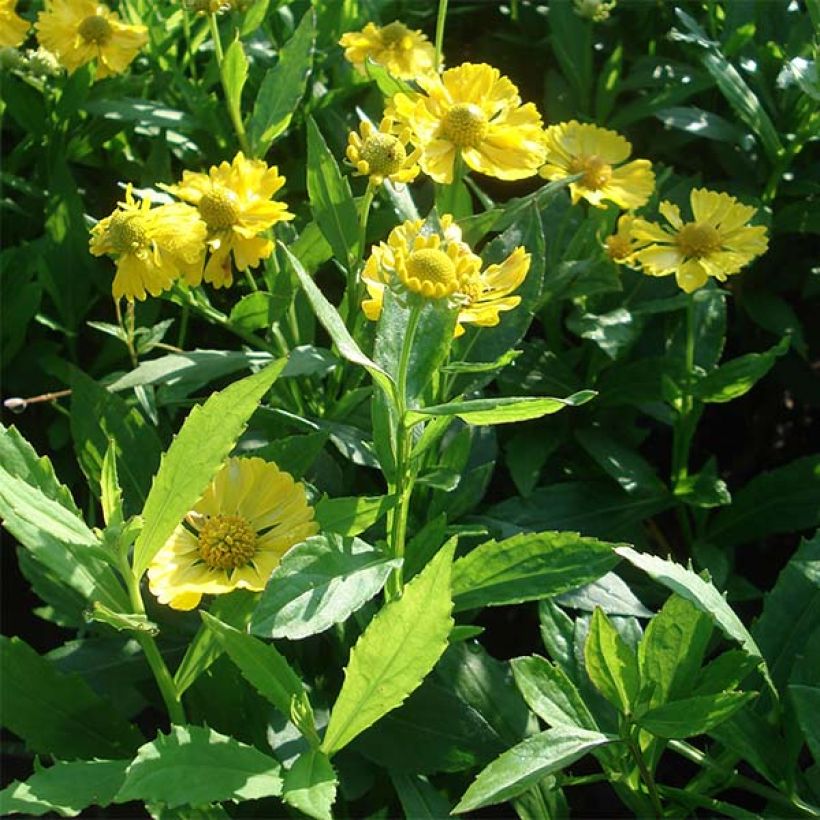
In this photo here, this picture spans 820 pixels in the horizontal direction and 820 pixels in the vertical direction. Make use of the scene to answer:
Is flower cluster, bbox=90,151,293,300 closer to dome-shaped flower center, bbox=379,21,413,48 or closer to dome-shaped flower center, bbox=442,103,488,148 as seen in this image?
dome-shaped flower center, bbox=442,103,488,148

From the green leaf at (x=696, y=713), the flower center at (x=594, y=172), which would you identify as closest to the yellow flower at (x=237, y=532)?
the green leaf at (x=696, y=713)

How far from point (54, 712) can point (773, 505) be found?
0.94 meters

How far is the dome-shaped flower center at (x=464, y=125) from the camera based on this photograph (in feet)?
4.23

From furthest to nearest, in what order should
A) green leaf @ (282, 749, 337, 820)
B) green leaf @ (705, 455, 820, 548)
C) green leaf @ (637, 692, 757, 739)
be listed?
green leaf @ (705, 455, 820, 548), green leaf @ (637, 692, 757, 739), green leaf @ (282, 749, 337, 820)

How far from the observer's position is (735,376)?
1.41 m

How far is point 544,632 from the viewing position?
3.84ft

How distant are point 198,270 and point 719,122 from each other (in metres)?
0.87

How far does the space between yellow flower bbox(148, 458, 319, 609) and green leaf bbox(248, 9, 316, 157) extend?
0.50 meters

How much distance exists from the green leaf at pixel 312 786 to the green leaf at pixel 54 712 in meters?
0.28

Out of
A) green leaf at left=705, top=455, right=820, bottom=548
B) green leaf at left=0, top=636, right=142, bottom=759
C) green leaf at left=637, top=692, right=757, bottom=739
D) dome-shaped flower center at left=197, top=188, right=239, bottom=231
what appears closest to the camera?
green leaf at left=637, top=692, right=757, bottom=739

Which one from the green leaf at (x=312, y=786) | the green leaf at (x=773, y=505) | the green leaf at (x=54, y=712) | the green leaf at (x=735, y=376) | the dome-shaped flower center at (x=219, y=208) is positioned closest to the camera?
the green leaf at (x=312, y=786)

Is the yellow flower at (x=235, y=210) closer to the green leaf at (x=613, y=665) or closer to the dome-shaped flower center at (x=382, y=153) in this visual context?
the dome-shaped flower center at (x=382, y=153)

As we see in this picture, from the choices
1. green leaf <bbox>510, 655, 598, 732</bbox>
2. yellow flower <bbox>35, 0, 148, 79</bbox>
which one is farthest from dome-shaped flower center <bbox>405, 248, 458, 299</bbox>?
yellow flower <bbox>35, 0, 148, 79</bbox>

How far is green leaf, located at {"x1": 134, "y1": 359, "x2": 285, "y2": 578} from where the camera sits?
0.96 meters
